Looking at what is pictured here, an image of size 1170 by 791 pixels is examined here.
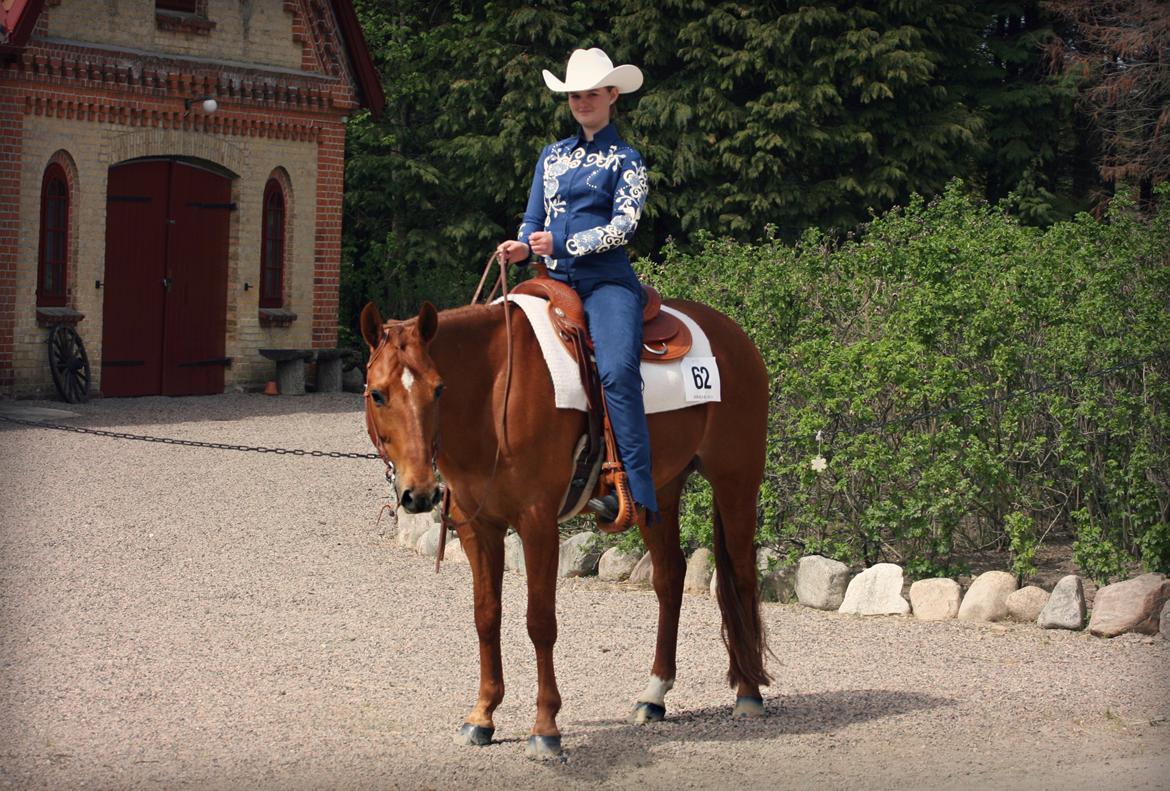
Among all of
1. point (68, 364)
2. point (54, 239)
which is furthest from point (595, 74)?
point (54, 239)

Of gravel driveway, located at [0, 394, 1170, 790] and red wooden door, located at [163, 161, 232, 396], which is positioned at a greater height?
red wooden door, located at [163, 161, 232, 396]

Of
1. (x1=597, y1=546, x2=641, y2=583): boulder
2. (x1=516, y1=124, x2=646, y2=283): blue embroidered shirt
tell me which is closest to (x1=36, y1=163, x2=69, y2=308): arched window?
(x1=597, y1=546, x2=641, y2=583): boulder

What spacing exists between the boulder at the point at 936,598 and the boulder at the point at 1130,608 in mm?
751

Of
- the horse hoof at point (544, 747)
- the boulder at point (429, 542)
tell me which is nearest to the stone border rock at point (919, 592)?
the boulder at point (429, 542)

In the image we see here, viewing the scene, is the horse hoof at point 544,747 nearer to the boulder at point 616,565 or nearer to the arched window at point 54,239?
the boulder at point 616,565

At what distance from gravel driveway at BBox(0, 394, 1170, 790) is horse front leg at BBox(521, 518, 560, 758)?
145mm

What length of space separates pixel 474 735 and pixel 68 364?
14.7 metres

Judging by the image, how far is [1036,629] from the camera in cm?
865

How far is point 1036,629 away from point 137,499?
24.6 feet

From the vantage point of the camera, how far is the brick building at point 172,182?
1950cm

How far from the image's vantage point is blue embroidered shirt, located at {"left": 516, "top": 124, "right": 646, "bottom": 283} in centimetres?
661

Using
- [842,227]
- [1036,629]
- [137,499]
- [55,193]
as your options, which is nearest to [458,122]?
[842,227]

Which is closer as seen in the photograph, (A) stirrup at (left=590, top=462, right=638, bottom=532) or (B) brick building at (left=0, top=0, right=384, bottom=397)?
(A) stirrup at (left=590, top=462, right=638, bottom=532)

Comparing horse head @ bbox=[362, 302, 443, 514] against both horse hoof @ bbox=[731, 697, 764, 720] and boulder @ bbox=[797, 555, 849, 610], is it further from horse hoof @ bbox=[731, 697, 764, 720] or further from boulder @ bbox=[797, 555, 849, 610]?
boulder @ bbox=[797, 555, 849, 610]
